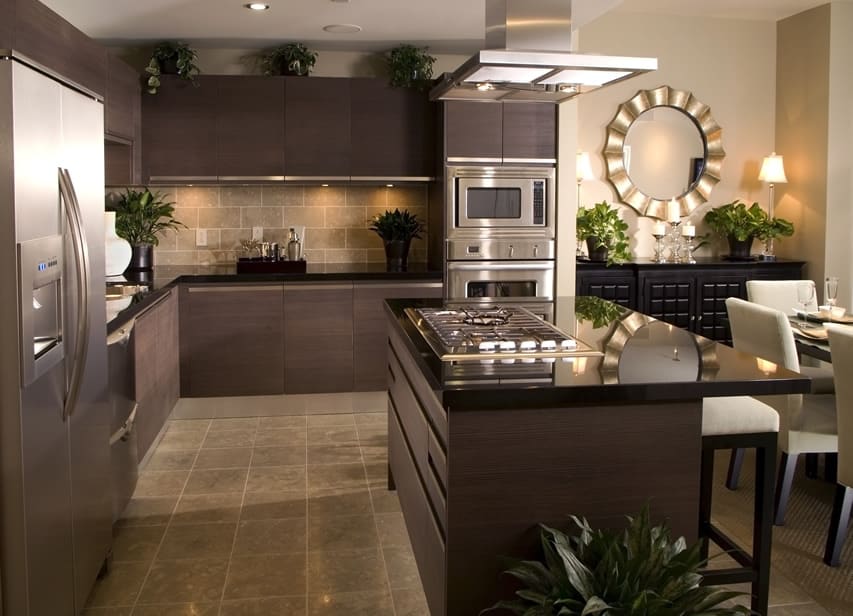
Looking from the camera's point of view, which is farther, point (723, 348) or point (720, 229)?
point (720, 229)

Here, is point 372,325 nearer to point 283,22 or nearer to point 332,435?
point 332,435

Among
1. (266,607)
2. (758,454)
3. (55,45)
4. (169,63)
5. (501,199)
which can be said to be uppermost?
(169,63)

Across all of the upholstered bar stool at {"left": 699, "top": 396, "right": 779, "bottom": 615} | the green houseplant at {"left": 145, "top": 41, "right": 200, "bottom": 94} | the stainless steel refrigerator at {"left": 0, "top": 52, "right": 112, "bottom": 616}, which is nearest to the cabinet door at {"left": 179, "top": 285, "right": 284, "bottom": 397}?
the green houseplant at {"left": 145, "top": 41, "right": 200, "bottom": 94}

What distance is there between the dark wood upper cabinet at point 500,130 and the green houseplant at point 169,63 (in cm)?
161

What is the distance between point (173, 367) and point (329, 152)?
166 centimetres

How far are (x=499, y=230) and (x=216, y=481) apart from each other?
2.36 meters

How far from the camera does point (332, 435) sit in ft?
17.2

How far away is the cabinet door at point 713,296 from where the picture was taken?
6.41 meters

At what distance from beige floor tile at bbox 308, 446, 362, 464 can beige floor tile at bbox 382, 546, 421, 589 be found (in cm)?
119

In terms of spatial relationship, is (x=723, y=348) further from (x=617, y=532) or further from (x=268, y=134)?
(x=268, y=134)

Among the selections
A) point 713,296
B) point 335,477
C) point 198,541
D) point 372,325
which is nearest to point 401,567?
point 198,541

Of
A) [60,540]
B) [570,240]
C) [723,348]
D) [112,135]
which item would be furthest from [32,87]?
[570,240]

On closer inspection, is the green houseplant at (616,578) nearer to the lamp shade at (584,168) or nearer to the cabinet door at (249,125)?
the cabinet door at (249,125)

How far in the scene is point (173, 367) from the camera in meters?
5.29
